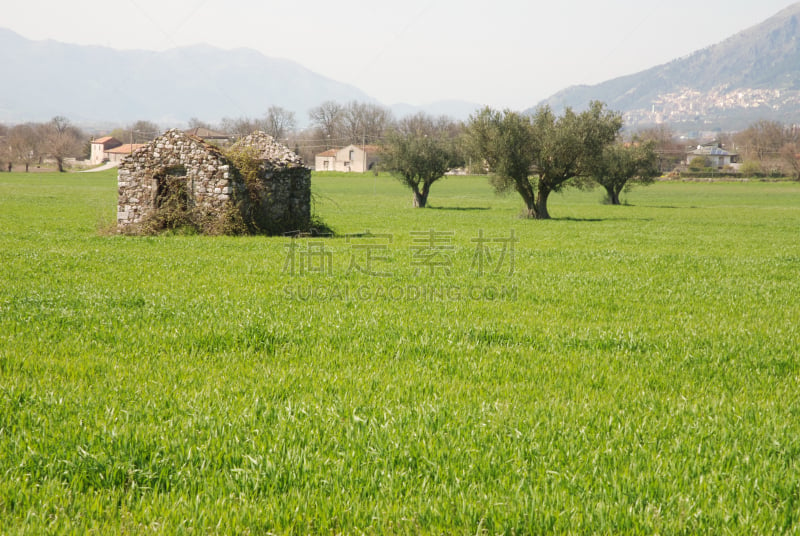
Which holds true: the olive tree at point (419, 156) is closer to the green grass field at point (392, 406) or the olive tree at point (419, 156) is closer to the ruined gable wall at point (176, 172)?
the ruined gable wall at point (176, 172)

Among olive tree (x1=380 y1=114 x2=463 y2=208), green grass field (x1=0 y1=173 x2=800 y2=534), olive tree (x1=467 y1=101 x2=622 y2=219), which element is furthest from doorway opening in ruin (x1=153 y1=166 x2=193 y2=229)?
olive tree (x1=380 y1=114 x2=463 y2=208)

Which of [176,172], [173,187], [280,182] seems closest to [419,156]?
[280,182]

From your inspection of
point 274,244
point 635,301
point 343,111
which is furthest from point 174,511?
point 343,111

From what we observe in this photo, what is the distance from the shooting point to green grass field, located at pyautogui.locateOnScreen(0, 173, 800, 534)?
395 centimetres

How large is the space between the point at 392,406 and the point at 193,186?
21.5 m

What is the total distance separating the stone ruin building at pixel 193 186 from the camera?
24703 mm

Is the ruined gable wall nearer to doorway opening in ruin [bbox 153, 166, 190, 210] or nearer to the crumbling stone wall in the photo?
doorway opening in ruin [bbox 153, 166, 190, 210]

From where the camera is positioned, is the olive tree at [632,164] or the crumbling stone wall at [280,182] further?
the olive tree at [632,164]

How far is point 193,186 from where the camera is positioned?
25047 millimetres

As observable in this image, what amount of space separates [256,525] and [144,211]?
2414 centimetres

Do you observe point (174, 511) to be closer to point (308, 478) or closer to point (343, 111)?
point (308, 478)

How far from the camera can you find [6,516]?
3729 mm

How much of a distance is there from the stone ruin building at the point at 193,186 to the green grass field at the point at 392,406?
1105 cm

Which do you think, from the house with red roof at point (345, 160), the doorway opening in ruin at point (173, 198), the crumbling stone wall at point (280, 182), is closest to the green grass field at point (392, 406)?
the doorway opening in ruin at point (173, 198)
